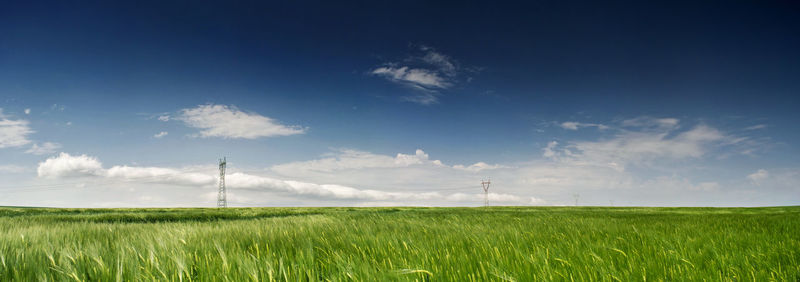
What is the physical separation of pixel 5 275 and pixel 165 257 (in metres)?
1.08

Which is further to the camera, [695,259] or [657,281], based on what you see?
[695,259]

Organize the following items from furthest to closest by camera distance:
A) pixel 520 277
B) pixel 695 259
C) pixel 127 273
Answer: pixel 695 259, pixel 127 273, pixel 520 277

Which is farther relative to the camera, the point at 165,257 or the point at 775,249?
the point at 775,249

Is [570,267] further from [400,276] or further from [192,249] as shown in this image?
[192,249]

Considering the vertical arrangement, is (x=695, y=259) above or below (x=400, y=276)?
below

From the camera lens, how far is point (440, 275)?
2209mm

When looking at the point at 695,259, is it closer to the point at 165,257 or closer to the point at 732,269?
the point at 732,269

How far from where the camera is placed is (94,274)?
8.39ft

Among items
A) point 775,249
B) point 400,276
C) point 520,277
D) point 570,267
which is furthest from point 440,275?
point 775,249

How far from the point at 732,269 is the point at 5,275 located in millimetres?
5503

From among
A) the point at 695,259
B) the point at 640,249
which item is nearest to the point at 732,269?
the point at 695,259

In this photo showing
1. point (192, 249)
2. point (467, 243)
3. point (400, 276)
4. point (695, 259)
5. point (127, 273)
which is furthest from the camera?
point (467, 243)

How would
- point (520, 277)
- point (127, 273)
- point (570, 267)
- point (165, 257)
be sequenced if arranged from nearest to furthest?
point (520, 277), point (127, 273), point (570, 267), point (165, 257)

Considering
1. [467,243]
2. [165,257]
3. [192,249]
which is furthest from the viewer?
[467,243]
